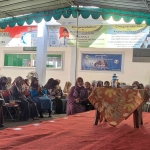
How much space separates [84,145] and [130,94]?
121cm

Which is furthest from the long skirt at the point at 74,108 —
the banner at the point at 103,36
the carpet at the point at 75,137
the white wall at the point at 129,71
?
the white wall at the point at 129,71

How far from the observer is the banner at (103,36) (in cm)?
948

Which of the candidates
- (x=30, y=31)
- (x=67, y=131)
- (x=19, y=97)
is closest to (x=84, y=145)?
(x=67, y=131)

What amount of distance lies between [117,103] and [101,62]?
678cm

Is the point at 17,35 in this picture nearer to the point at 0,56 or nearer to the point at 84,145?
the point at 0,56

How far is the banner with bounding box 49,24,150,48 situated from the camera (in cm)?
948

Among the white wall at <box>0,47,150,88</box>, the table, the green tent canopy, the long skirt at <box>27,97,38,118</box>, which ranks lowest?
the long skirt at <box>27,97,38,118</box>

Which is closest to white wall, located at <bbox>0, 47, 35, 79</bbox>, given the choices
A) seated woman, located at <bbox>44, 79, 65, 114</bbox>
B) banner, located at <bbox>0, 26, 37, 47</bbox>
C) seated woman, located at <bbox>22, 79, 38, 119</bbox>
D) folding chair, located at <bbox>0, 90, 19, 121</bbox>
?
banner, located at <bbox>0, 26, 37, 47</bbox>

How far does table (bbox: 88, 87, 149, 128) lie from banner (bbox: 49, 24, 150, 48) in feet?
19.4

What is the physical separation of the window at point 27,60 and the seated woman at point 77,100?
4443mm

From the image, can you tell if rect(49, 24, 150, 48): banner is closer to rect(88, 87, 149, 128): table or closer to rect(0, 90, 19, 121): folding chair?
rect(0, 90, 19, 121): folding chair

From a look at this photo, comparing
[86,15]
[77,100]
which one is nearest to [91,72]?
[77,100]

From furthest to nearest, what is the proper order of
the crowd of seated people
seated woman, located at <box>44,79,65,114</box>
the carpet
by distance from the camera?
seated woman, located at <box>44,79,65,114</box> < the crowd of seated people < the carpet

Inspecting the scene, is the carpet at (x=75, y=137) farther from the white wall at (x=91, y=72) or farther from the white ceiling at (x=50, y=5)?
the white wall at (x=91, y=72)
